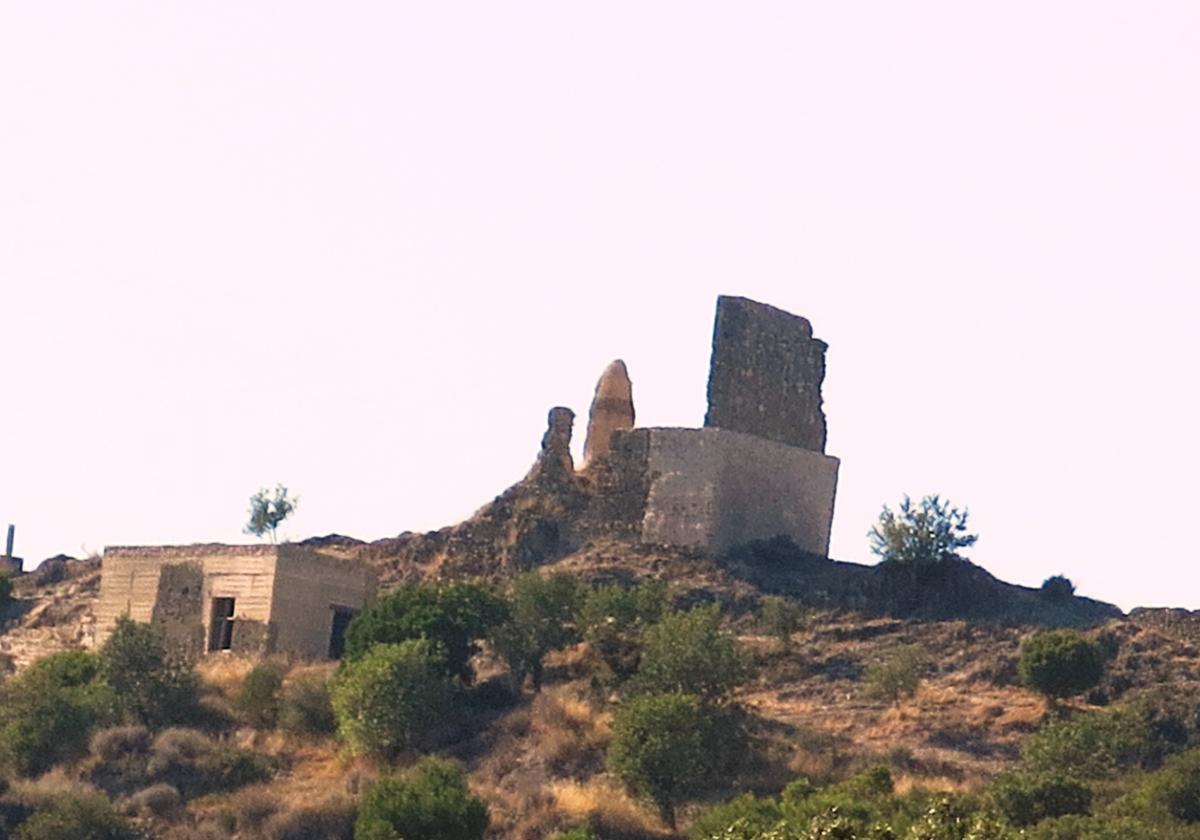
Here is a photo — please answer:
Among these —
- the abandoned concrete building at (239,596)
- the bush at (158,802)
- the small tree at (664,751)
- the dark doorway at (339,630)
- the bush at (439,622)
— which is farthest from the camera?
the dark doorway at (339,630)

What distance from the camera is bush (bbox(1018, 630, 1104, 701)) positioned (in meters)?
37.5

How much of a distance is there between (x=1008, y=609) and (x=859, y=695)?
16.1ft

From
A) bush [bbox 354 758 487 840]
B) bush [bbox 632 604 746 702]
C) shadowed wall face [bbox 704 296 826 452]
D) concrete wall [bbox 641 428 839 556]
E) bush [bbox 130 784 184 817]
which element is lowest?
bush [bbox 130 784 184 817]

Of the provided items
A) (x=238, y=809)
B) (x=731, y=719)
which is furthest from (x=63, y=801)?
(x=731, y=719)

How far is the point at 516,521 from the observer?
4697 cm

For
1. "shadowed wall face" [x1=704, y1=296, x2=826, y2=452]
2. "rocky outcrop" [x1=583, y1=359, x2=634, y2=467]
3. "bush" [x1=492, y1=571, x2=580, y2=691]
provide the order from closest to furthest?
"bush" [x1=492, y1=571, x2=580, y2=691]
"shadowed wall face" [x1=704, y1=296, x2=826, y2=452]
"rocky outcrop" [x1=583, y1=359, x2=634, y2=467]

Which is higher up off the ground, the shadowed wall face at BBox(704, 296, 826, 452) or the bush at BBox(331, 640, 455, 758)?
the shadowed wall face at BBox(704, 296, 826, 452)

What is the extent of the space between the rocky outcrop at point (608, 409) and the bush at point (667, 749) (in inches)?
498

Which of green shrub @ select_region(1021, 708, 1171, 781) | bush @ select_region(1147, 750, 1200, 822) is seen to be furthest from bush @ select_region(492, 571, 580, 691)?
bush @ select_region(1147, 750, 1200, 822)

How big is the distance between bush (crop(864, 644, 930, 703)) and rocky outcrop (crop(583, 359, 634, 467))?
1031cm

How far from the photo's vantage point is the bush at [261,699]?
39594mm

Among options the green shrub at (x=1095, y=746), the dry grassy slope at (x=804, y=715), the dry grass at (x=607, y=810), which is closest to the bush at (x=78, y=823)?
the dry grassy slope at (x=804, y=715)

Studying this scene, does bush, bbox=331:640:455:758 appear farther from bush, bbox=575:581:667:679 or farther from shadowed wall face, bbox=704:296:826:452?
shadowed wall face, bbox=704:296:826:452

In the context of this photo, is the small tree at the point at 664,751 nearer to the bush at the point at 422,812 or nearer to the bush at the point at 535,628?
the bush at the point at 422,812
